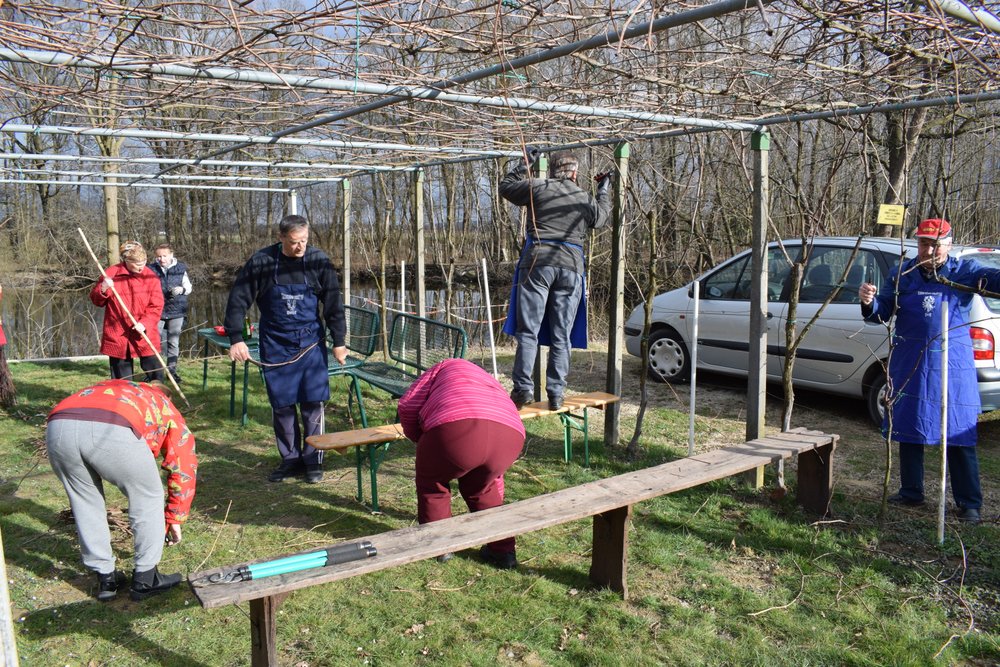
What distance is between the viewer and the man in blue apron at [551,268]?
473cm

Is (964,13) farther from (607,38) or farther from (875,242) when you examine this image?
(875,242)

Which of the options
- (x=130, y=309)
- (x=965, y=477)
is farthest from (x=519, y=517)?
(x=130, y=309)

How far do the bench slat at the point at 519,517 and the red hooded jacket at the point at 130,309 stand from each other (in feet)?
14.9

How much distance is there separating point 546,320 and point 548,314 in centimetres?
10

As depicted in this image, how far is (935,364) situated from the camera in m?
4.17

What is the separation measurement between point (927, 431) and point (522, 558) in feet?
7.87

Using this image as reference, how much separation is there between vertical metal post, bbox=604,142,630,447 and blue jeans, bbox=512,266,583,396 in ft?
1.91

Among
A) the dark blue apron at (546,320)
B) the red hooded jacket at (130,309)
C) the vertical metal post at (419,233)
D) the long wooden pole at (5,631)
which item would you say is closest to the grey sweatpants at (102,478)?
the long wooden pole at (5,631)

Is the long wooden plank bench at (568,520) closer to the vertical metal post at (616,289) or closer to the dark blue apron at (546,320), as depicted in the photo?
the vertical metal post at (616,289)

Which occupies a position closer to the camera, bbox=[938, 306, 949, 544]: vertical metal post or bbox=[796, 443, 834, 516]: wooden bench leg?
bbox=[938, 306, 949, 544]: vertical metal post

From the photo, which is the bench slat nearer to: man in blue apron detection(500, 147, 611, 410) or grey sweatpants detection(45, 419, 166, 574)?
grey sweatpants detection(45, 419, 166, 574)

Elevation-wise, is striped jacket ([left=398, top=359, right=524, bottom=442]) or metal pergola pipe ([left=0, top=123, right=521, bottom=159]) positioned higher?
metal pergola pipe ([left=0, top=123, right=521, bottom=159])

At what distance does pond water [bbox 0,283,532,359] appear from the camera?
12.4 m

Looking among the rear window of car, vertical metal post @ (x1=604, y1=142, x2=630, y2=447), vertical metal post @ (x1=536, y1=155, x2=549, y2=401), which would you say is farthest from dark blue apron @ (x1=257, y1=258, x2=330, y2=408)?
the rear window of car
